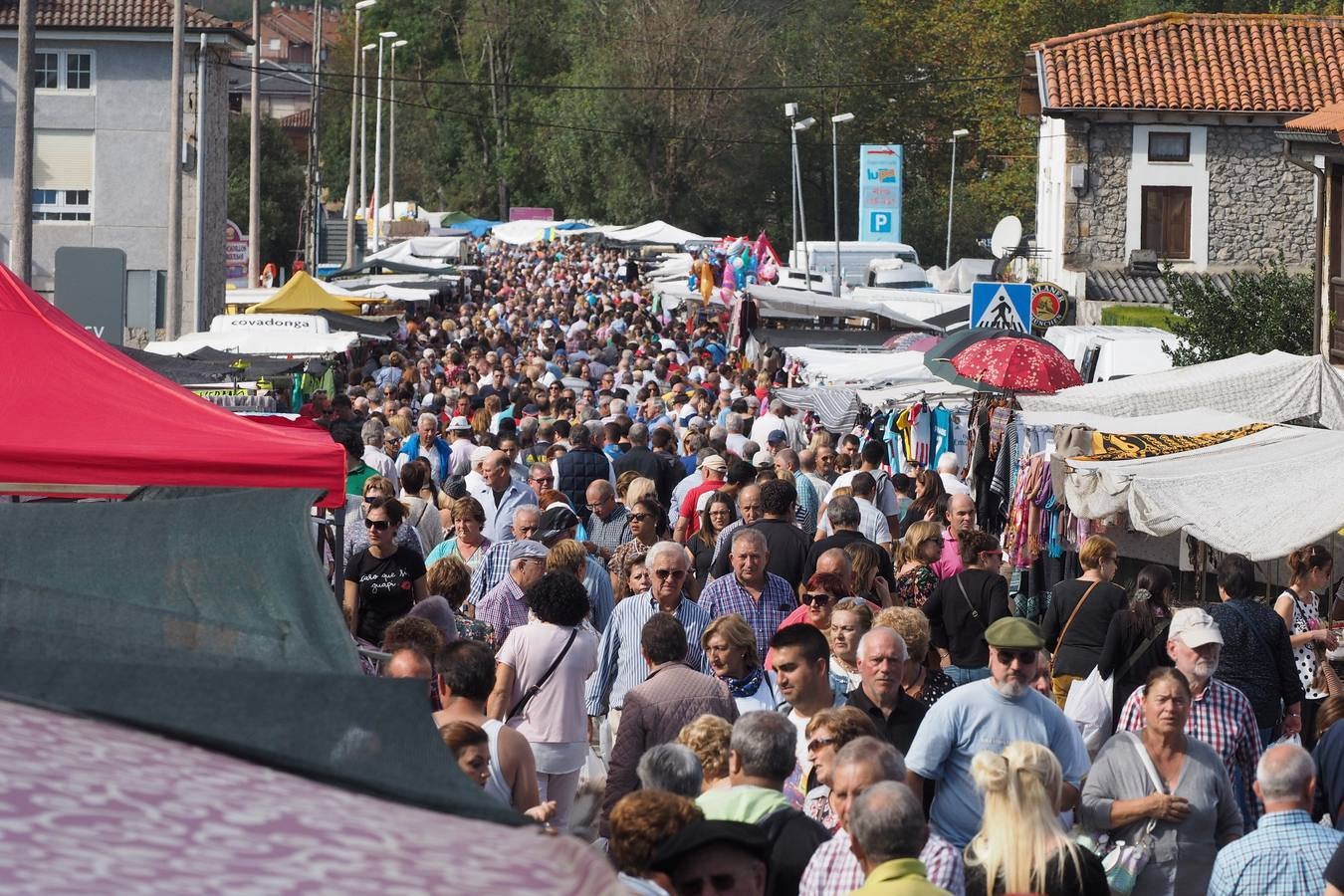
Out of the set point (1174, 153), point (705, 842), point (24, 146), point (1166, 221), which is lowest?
point (705, 842)

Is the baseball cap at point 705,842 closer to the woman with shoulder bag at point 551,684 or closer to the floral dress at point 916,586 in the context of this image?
the woman with shoulder bag at point 551,684

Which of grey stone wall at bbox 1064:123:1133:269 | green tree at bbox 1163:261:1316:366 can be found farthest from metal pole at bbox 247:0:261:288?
green tree at bbox 1163:261:1316:366

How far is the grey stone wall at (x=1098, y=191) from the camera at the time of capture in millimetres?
38094

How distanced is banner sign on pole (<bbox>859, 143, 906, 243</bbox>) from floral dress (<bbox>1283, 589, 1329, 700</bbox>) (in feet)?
145

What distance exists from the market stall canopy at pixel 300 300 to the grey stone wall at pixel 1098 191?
51.1ft

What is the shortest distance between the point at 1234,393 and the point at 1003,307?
3.13 meters

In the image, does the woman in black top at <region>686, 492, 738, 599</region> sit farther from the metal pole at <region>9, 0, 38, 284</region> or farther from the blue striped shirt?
the metal pole at <region>9, 0, 38, 284</region>

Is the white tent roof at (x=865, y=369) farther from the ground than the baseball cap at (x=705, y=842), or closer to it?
farther from the ground

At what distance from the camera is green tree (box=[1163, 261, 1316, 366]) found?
79.0 ft

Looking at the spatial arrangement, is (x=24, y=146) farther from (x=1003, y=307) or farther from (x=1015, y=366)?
(x=1015, y=366)

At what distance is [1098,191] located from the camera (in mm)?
38156

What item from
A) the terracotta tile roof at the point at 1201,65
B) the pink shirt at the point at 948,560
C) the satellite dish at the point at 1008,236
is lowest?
the pink shirt at the point at 948,560

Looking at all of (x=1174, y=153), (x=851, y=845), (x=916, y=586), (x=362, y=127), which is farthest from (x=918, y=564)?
(x=362, y=127)

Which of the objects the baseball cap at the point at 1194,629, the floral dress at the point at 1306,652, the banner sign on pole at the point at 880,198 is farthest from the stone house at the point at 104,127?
the baseball cap at the point at 1194,629
